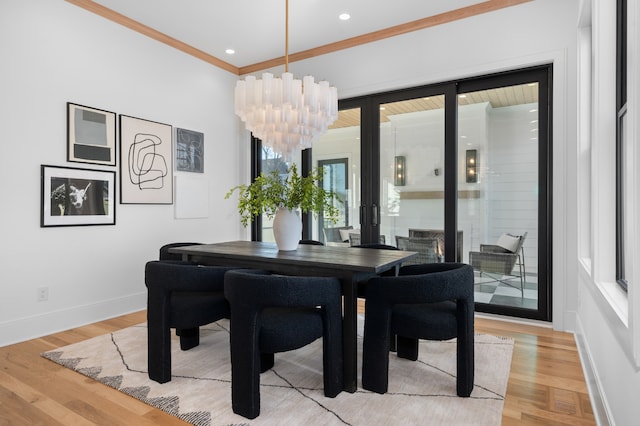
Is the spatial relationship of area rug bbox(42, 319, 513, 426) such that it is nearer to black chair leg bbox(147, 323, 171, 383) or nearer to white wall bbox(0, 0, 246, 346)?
black chair leg bbox(147, 323, 171, 383)

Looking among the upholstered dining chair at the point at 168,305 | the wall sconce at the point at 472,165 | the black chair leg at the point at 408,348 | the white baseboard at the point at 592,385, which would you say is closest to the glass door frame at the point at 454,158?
the wall sconce at the point at 472,165

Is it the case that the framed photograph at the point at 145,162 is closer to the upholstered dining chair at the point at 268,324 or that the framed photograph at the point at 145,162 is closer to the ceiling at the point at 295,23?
the ceiling at the point at 295,23

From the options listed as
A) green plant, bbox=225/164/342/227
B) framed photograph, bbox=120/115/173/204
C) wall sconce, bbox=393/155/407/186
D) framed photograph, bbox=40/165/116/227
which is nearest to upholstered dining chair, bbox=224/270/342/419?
green plant, bbox=225/164/342/227

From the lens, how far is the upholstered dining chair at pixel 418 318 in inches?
78.1

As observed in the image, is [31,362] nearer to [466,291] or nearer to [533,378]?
[466,291]

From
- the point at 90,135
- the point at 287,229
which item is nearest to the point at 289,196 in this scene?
the point at 287,229

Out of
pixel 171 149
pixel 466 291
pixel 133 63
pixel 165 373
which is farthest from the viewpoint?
pixel 171 149

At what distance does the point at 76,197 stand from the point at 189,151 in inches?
54.4

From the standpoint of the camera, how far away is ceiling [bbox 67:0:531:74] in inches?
139

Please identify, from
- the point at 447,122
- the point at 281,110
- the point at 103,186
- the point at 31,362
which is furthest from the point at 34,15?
the point at 447,122

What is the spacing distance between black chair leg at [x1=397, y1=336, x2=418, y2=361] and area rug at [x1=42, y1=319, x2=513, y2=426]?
0.05 metres

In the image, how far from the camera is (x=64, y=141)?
3309mm

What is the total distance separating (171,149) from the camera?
4.26m

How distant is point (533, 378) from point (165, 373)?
2.20 meters
